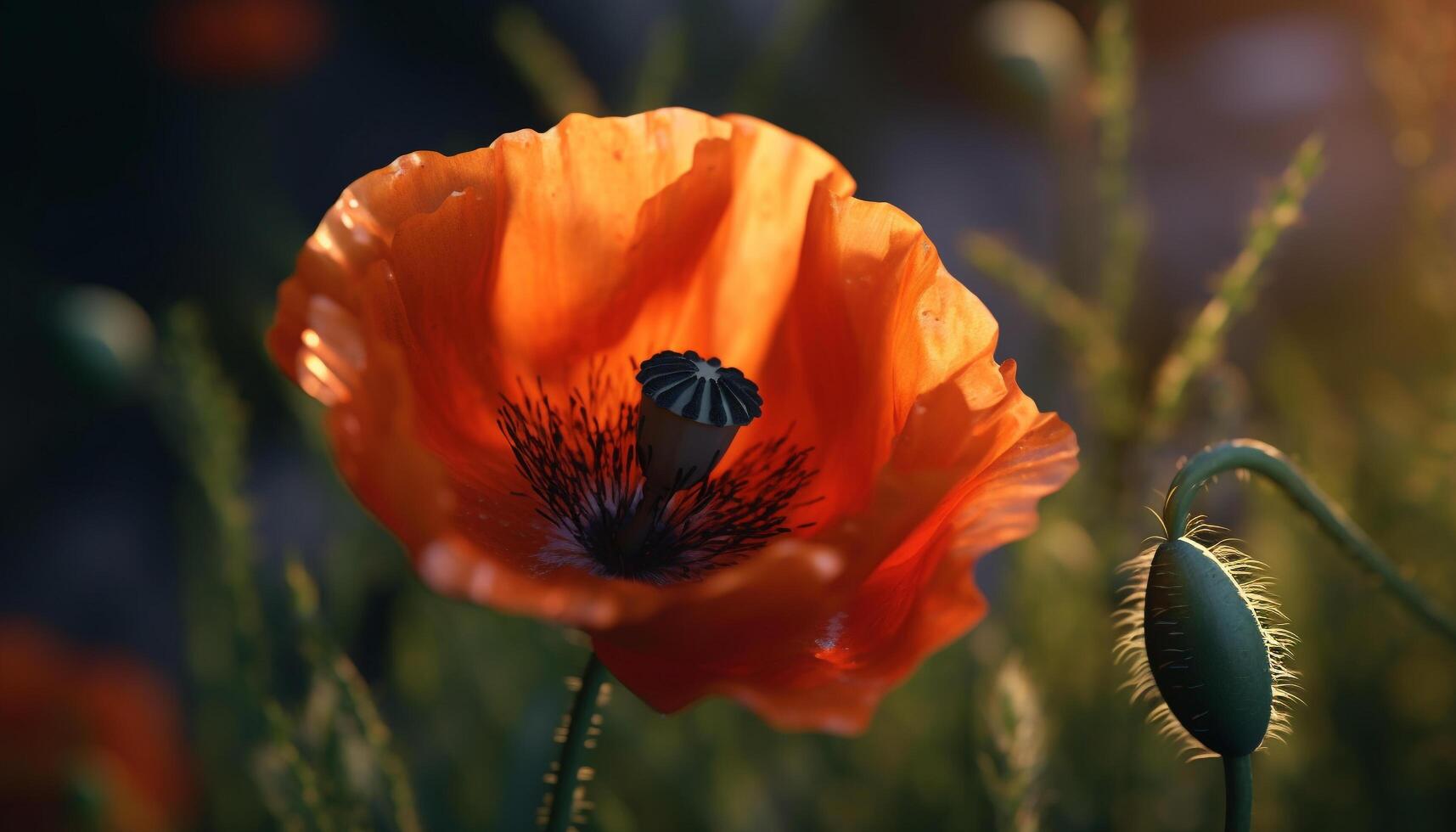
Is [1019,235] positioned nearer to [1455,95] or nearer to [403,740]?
[1455,95]

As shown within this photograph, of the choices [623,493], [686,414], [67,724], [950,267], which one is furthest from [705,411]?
[950,267]

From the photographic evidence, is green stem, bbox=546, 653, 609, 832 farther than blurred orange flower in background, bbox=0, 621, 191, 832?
No

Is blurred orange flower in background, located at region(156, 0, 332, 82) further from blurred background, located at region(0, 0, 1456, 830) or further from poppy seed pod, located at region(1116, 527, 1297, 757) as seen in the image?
poppy seed pod, located at region(1116, 527, 1297, 757)

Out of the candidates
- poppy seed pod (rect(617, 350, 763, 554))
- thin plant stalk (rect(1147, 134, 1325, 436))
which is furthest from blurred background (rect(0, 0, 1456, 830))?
poppy seed pod (rect(617, 350, 763, 554))

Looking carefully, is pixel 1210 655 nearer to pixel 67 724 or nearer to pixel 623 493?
pixel 623 493

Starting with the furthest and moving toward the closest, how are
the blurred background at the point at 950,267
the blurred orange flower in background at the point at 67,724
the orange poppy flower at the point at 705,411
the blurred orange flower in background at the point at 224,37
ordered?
the blurred orange flower in background at the point at 224,37 < the blurred orange flower in background at the point at 67,724 < the blurred background at the point at 950,267 < the orange poppy flower at the point at 705,411

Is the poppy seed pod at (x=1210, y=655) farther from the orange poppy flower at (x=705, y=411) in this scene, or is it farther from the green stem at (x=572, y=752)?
the green stem at (x=572, y=752)

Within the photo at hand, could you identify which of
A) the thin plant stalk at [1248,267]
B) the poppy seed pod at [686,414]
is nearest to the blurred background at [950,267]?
the thin plant stalk at [1248,267]
